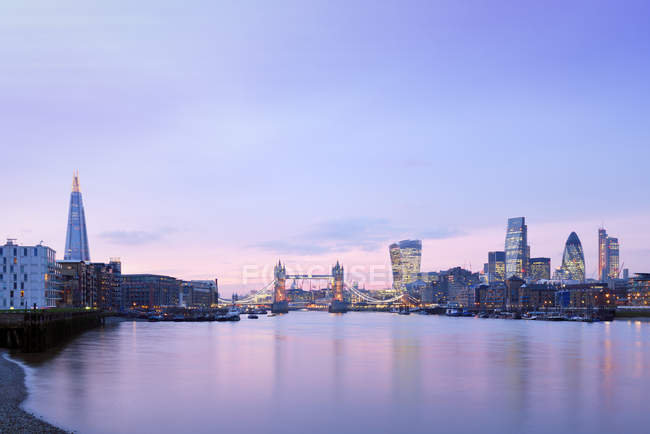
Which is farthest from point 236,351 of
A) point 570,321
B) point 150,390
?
point 570,321

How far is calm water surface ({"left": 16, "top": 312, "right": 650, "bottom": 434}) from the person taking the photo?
3000 cm

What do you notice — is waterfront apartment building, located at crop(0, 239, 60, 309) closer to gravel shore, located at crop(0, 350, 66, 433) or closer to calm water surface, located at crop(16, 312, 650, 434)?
calm water surface, located at crop(16, 312, 650, 434)

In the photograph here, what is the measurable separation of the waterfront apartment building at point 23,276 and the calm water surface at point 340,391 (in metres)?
51.4

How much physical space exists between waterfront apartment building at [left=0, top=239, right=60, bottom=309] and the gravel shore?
72.6 metres

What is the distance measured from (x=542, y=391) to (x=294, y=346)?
43.6 meters

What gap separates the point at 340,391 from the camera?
133ft

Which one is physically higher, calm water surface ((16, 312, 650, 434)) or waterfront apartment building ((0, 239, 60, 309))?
waterfront apartment building ((0, 239, 60, 309))

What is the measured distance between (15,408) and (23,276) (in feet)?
303

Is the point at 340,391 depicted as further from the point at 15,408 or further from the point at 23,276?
the point at 23,276

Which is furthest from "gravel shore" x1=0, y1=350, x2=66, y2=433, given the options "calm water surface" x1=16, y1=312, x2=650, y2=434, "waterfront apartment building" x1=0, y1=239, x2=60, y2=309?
"waterfront apartment building" x1=0, y1=239, x2=60, y2=309

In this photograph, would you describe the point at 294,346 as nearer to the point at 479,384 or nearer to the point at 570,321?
the point at 479,384

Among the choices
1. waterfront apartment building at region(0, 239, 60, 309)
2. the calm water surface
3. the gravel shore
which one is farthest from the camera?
waterfront apartment building at region(0, 239, 60, 309)

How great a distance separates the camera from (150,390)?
128 ft

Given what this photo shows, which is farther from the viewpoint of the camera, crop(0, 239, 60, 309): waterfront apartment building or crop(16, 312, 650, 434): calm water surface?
crop(0, 239, 60, 309): waterfront apartment building
